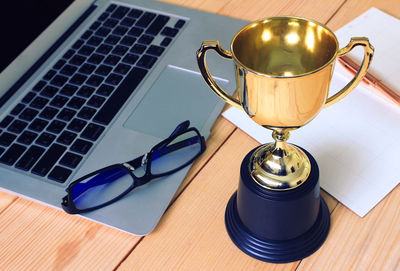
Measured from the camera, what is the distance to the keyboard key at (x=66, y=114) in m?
0.69

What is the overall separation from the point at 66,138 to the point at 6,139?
90 millimetres

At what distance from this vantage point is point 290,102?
0.39 metres

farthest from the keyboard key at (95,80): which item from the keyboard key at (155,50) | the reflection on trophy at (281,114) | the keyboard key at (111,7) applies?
the reflection on trophy at (281,114)

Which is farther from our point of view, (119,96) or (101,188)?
(119,96)

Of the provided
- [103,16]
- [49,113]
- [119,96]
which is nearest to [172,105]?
[119,96]

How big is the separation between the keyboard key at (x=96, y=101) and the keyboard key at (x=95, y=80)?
3 cm

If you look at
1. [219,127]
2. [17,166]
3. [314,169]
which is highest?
[314,169]

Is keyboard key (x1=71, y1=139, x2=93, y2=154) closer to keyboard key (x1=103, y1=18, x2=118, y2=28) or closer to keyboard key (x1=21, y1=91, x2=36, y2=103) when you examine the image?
keyboard key (x1=21, y1=91, x2=36, y2=103)

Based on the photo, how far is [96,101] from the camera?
71cm

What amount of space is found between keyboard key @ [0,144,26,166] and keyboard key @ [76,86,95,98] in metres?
0.13

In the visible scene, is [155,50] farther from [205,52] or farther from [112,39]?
[205,52]

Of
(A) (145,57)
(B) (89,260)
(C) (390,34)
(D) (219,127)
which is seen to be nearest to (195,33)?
(A) (145,57)

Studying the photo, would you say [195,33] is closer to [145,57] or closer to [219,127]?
[145,57]

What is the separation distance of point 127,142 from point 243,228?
222 millimetres
